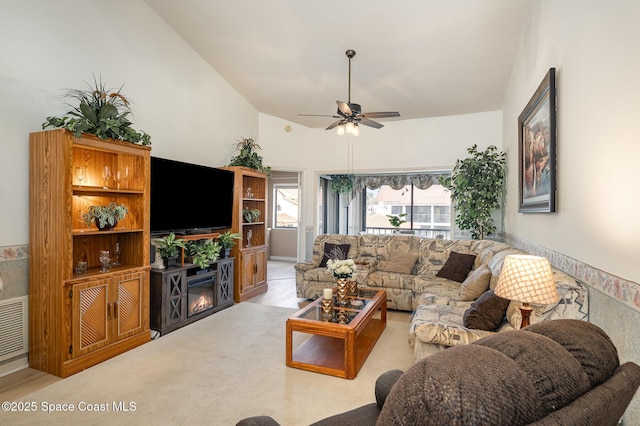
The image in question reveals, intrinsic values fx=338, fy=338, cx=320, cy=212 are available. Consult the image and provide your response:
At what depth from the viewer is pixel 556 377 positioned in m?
0.70

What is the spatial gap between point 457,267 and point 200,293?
3.29 meters

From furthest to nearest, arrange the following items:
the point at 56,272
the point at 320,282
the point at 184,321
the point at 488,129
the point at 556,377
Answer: the point at 488,129
the point at 320,282
the point at 184,321
the point at 56,272
the point at 556,377

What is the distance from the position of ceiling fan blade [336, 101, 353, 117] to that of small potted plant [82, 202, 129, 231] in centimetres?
246

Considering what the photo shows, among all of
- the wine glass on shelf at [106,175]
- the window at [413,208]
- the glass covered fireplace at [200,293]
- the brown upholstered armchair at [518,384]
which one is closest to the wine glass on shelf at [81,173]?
the wine glass on shelf at [106,175]

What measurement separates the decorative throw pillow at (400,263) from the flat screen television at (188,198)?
2384 millimetres

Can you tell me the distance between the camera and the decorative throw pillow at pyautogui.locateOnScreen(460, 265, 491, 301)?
10.7 feet

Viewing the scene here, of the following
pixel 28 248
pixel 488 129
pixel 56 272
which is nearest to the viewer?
pixel 56 272

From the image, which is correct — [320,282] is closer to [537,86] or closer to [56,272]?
[56,272]

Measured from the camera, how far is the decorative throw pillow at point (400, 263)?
4.81 m

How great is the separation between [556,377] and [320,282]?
14.2 ft

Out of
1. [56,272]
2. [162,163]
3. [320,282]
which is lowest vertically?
[320,282]

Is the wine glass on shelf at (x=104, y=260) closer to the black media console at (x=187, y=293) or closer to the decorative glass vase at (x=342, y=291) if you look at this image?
the black media console at (x=187, y=293)

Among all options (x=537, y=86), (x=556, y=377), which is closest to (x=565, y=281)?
(x=556, y=377)

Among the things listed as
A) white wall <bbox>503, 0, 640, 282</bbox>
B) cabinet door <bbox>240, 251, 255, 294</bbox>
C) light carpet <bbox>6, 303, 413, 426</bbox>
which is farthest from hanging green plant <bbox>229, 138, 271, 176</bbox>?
white wall <bbox>503, 0, 640, 282</bbox>
